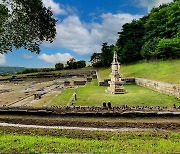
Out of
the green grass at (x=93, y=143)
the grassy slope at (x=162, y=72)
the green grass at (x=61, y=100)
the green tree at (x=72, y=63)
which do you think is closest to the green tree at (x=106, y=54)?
the green tree at (x=72, y=63)

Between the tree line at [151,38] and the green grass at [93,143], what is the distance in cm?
3173

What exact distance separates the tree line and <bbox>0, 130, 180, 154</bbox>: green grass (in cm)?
3173

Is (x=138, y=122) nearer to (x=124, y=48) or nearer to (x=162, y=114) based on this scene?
(x=162, y=114)

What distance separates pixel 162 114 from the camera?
9.93 m

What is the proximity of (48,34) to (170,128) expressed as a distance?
44.8 ft

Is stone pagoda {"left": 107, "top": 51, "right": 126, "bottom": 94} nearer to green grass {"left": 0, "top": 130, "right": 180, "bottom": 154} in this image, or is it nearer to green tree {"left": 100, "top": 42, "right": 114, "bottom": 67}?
green grass {"left": 0, "top": 130, "right": 180, "bottom": 154}

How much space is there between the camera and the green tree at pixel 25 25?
57.7ft

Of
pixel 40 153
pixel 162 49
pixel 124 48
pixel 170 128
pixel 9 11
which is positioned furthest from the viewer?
pixel 124 48

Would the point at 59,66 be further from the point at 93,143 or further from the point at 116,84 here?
the point at 93,143

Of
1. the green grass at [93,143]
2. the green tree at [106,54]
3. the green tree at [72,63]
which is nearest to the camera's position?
the green grass at [93,143]

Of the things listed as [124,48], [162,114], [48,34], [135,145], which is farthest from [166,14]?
[135,145]

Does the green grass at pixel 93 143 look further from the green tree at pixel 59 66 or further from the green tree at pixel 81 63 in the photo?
the green tree at pixel 81 63

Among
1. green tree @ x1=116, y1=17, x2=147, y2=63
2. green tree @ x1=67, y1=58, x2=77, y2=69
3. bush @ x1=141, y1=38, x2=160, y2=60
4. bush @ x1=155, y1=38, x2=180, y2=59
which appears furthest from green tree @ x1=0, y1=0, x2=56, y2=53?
green tree @ x1=67, y1=58, x2=77, y2=69

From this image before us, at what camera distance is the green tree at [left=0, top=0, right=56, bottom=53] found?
17578 mm
